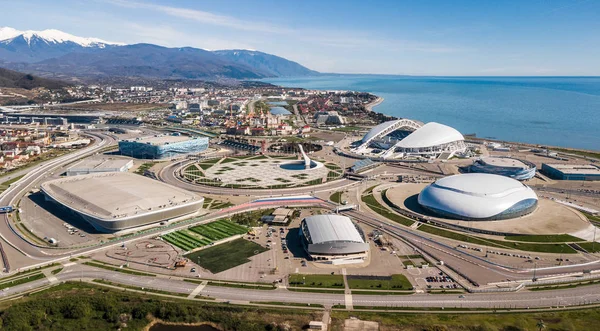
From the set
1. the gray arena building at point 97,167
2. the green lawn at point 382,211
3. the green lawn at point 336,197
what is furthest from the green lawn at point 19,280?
the green lawn at point 382,211

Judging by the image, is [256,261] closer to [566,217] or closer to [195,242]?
[195,242]

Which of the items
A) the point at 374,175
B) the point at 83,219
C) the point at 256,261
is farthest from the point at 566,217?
the point at 83,219

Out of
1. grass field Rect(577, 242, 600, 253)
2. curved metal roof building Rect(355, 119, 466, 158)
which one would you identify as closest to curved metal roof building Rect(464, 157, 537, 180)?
curved metal roof building Rect(355, 119, 466, 158)

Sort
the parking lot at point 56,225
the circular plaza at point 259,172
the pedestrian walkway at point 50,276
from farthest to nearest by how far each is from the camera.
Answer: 1. the circular plaza at point 259,172
2. the parking lot at point 56,225
3. the pedestrian walkway at point 50,276

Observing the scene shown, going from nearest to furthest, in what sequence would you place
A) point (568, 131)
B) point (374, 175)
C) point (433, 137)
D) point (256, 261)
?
point (256, 261) → point (374, 175) → point (433, 137) → point (568, 131)

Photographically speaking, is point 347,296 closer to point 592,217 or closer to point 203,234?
point 203,234

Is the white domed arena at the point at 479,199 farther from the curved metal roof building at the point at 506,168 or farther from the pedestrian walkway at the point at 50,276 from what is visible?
the pedestrian walkway at the point at 50,276
